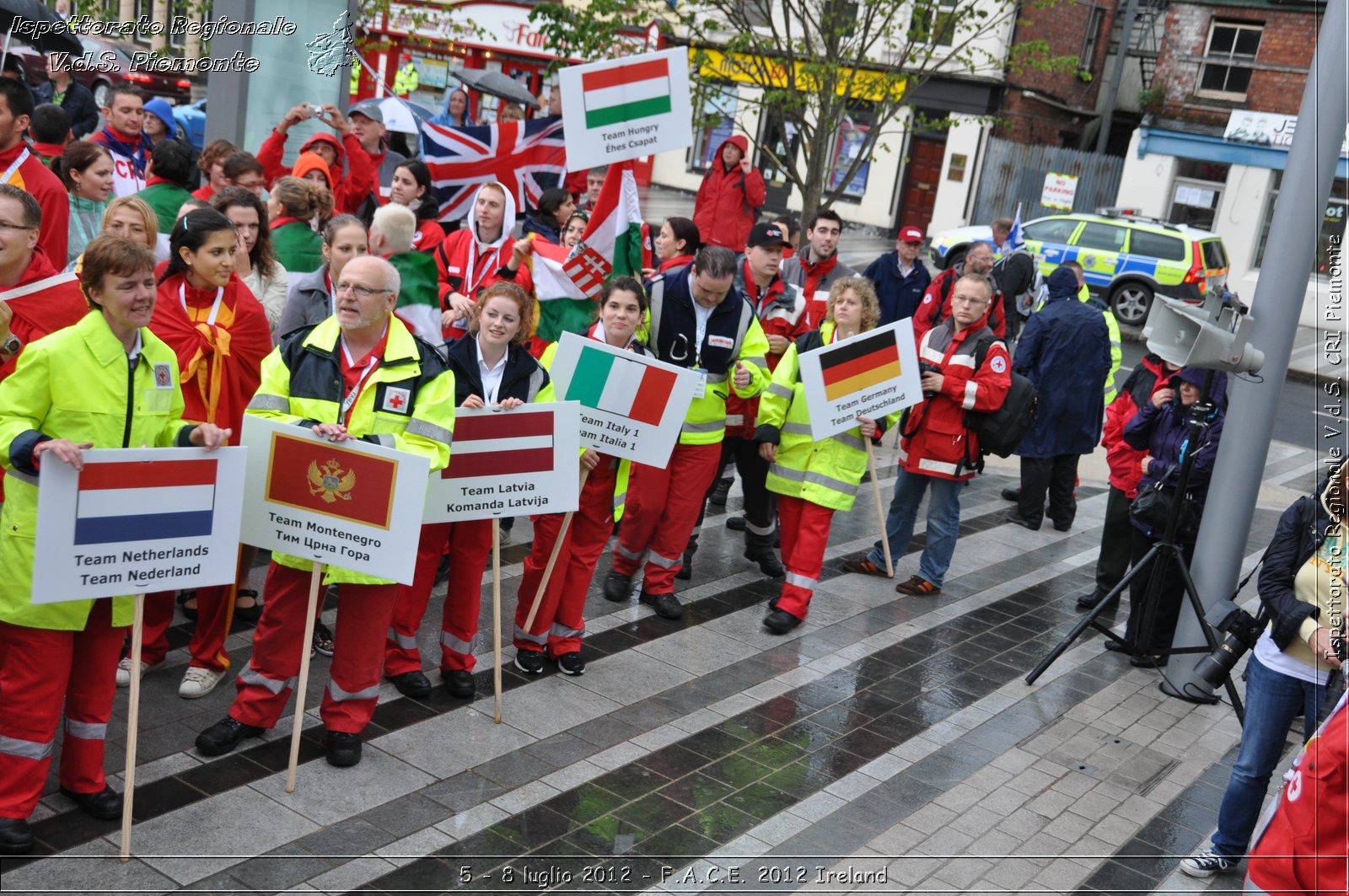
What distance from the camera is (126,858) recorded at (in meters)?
4.32

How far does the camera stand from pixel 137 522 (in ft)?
14.2

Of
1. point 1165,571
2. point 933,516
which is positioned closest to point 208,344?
point 933,516

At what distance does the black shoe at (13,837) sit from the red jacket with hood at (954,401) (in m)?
5.59

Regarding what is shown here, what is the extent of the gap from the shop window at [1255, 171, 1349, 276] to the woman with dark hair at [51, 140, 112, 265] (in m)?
6.23

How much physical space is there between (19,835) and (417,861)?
4.36 ft

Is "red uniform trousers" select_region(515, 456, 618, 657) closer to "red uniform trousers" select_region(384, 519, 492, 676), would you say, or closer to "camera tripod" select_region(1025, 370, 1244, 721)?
"red uniform trousers" select_region(384, 519, 492, 676)

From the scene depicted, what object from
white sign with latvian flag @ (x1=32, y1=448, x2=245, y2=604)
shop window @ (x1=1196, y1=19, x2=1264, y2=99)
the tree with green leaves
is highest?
shop window @ (x1=1196, y1=19, x2=1264, y2=99)

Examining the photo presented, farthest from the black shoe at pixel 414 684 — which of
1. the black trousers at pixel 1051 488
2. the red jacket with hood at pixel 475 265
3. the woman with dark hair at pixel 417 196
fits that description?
the black trousers at pixel 1051 488

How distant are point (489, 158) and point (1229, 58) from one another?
2722cm

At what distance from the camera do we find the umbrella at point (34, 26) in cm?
896

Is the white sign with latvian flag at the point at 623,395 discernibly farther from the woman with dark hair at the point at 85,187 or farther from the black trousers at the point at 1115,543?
the black trousers at the point at 1115,543

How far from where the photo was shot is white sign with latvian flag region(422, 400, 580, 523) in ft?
18.2

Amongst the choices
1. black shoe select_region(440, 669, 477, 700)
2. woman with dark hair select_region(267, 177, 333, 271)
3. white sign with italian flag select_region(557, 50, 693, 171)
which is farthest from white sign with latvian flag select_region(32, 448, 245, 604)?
white sign with italian flag select_region(557, 50, 693, 171)

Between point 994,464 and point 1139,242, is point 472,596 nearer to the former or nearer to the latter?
point 994,464
